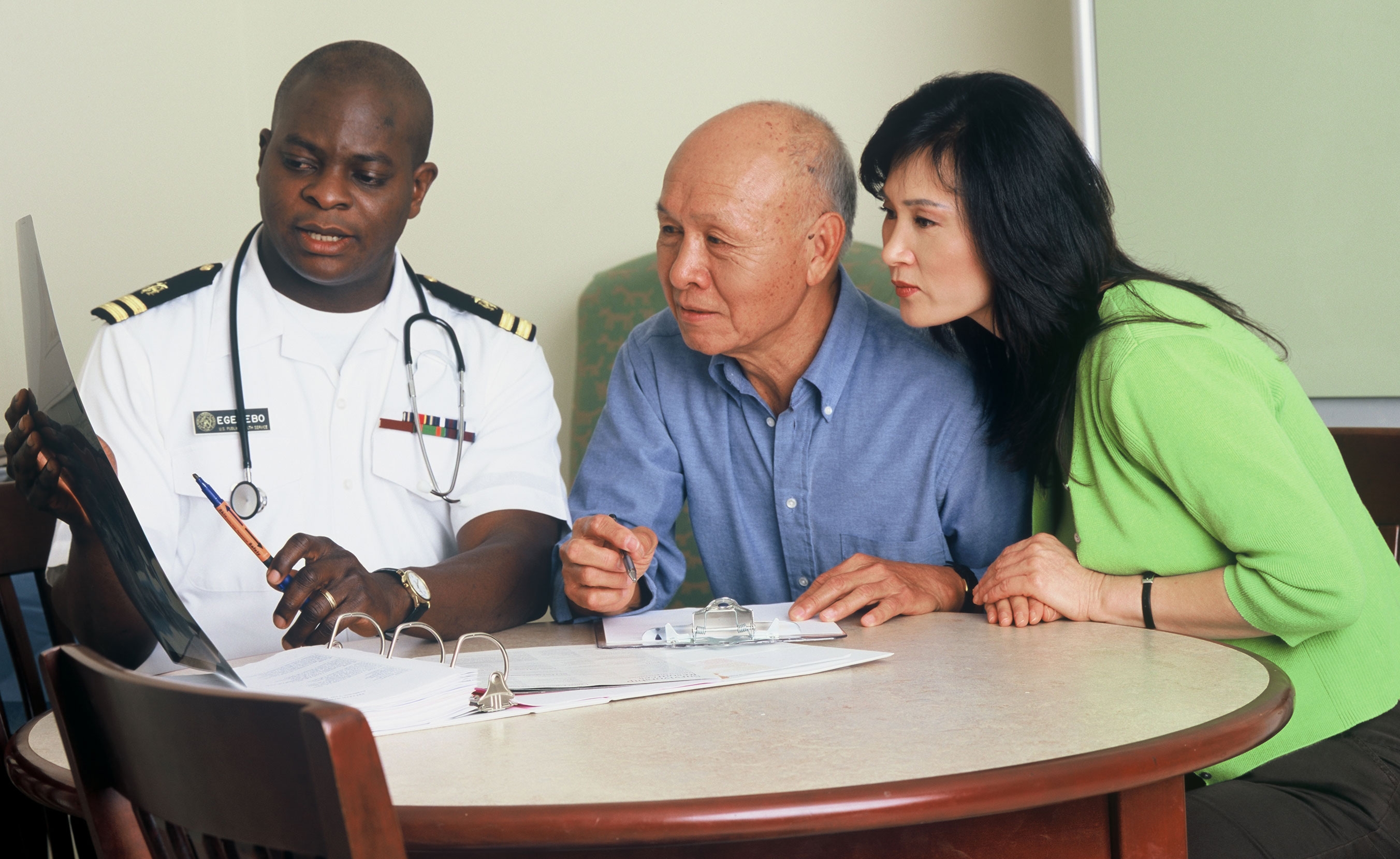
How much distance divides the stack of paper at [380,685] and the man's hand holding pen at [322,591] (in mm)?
145

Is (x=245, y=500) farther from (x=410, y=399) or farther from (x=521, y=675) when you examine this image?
(x=521, y=675)

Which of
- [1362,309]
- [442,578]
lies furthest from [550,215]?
[1362,309]

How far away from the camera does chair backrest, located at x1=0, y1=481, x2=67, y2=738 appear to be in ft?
5.42

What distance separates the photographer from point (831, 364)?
5.96ft

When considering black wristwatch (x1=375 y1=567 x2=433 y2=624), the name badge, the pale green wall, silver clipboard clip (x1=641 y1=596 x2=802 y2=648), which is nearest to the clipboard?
silver clipboard clip (x1=641 y1=596 x2=802 y2=648)

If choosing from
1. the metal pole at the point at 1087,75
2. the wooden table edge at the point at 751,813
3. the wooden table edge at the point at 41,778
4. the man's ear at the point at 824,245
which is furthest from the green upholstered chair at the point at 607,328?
the wooden table edge at the point at 751,813

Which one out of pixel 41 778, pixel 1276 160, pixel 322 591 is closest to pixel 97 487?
pixel 41 778

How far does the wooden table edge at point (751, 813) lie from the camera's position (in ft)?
2.48

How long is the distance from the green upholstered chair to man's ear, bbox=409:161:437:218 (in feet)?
2.62

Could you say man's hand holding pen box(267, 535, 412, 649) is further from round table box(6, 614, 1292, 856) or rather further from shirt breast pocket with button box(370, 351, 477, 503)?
shirt breast pocket with button box(370, 351, 477, 503)

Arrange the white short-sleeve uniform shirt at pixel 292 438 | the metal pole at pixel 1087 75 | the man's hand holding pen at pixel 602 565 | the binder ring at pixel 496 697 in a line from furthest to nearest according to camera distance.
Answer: the metal pole at pixel 1087 75 → the white short-sleeve uniform shirt at pixel 292 438 → the man's hand holding pen at pixel 602 565 → the binder ring at pixel 496 697

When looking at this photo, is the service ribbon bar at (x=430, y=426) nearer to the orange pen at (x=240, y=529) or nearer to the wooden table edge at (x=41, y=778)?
the orange pen at (x=240, y=529)

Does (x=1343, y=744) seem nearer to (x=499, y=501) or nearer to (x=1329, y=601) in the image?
(x=1329, y=601)

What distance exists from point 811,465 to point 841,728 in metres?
0.88
